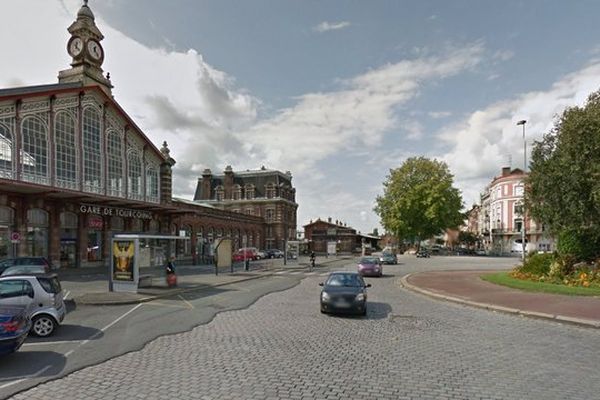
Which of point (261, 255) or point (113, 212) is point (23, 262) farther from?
point (261, 255)

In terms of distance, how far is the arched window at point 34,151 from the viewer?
1118 inches

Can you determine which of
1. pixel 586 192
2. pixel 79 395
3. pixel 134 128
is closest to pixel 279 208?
pixel 134 128

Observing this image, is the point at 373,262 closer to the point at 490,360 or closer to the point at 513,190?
the point at 490,360

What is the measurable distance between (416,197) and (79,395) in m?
63.4

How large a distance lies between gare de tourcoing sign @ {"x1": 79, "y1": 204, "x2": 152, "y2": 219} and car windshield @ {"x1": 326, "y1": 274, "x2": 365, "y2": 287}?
25.9 meters

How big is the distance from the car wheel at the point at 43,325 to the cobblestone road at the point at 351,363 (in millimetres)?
2870

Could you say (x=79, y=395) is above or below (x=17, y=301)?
below

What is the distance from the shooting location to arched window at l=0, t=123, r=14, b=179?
87.9 ft

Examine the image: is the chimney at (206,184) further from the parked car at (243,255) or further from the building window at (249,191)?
the parked car at (243,255)

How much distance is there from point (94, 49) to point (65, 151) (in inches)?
557

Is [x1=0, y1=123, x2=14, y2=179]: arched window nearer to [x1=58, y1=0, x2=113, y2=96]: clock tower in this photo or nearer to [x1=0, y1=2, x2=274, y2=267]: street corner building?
[x1=0, y1=2, x2=274, y2=267]: street corner building

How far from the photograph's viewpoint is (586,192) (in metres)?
20.1

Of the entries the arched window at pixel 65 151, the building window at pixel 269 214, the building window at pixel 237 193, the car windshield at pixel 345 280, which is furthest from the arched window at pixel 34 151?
the building window at pixel 237 193

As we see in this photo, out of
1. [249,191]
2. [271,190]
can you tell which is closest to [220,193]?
[249,191]
